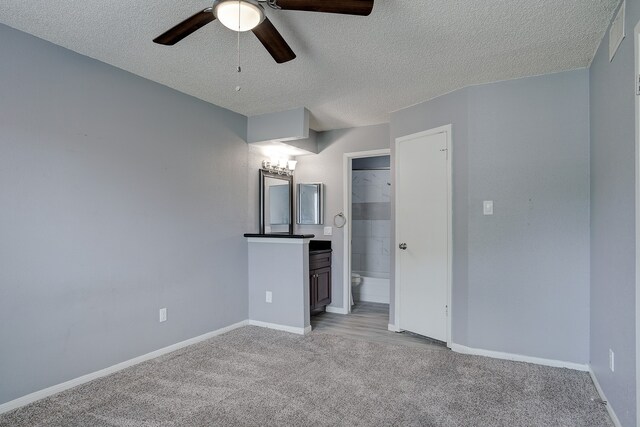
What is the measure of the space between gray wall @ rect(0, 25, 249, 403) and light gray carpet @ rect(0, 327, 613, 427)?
0.31 m

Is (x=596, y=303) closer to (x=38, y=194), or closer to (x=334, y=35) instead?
(x=334, y=35)

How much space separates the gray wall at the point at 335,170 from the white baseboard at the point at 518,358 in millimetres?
1799

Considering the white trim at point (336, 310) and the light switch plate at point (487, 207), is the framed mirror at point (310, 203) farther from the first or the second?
the light switch plate at point (487, 207)

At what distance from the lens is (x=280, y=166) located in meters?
4.83

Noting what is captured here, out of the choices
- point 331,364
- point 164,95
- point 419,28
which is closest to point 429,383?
point 331,364

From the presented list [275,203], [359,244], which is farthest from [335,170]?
[359,244]

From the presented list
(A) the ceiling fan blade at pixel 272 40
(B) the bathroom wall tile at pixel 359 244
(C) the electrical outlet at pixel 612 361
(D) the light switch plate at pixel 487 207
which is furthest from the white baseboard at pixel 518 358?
(B) the bathroom wall tile at pixel 359 244

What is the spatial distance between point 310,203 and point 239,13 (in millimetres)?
3332

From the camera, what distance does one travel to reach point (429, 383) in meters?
2.66

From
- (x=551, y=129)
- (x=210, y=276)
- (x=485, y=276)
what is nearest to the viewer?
(x=551, y=129)

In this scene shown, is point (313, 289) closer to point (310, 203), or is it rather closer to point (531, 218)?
point (310, 203)

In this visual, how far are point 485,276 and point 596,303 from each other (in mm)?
785

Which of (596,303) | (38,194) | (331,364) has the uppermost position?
(38,194)

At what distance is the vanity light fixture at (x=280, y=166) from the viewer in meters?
4.61
